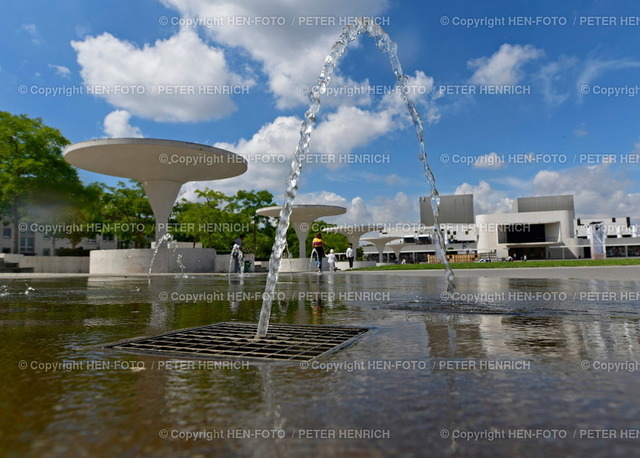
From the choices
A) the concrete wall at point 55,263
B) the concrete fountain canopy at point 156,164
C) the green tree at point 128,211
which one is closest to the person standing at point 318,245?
the concrete fountain canopy at point 156,164

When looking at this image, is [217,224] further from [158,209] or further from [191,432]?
[191,432]

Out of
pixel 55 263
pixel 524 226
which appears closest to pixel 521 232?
pixel 524 226

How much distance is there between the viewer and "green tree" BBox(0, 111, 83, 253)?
27.3 meters

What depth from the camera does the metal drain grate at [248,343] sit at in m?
3.05

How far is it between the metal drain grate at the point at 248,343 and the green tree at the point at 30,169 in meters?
28.3

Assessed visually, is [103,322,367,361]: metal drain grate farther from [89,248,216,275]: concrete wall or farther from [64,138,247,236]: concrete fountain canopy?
[89,248,216,275]: concrete wall

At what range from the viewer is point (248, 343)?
11.4 ft

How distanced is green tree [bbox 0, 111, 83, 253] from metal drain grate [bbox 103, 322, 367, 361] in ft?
92.7

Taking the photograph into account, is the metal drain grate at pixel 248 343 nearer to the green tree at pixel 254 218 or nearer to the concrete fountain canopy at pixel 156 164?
the concrete fountain canopy at pixel 156 164

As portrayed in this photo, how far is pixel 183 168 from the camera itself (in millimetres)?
24656

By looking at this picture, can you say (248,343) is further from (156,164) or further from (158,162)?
(156,164)

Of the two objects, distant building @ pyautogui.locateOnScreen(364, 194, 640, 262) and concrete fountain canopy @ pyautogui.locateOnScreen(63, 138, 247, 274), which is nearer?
concrete fountain canopy @ pyautogui.locateOnScreen(63, 138, 247, 274)

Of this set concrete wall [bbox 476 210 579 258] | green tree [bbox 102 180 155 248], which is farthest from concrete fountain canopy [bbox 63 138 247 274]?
concrete wall [bbox 476 210 579 258]

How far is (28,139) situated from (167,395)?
106ft
